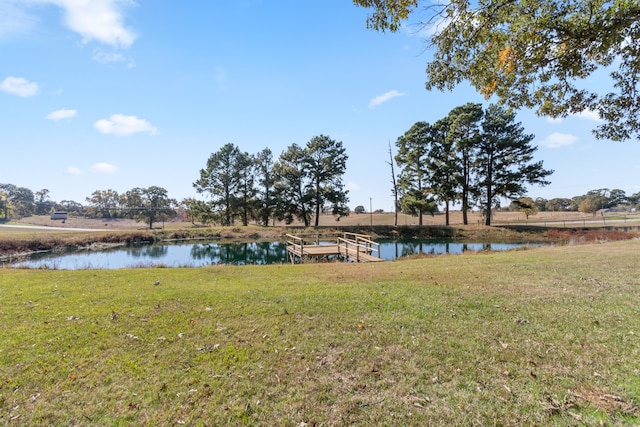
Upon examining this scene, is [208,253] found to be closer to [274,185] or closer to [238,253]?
[238,253]

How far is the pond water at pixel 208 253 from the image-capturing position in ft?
71.8

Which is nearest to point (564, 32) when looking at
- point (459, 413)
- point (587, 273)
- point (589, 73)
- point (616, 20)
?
point (616, 20)

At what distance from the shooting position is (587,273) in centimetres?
846

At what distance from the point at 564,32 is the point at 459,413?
575cm

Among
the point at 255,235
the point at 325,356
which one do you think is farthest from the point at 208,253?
the point at 325,356

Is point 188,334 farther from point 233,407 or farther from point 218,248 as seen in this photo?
point 218,248

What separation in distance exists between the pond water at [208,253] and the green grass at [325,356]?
14753 millimetres

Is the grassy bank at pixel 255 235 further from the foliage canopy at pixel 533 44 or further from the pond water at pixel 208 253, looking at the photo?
the foliage canopy at pixel 533 44

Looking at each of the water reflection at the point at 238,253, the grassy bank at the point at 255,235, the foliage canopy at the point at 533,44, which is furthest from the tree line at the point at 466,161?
the foliage canopy at the point at 533,44

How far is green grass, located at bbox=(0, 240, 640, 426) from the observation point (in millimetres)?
3047

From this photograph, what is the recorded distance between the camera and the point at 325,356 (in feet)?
13.4

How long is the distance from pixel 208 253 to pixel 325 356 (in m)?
24.6

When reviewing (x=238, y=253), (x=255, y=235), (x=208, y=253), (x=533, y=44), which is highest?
(x=533, y=44)

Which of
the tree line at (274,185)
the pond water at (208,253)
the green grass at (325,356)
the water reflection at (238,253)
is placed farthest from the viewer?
the tree line at (274,185)
